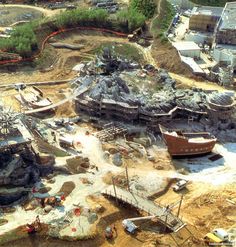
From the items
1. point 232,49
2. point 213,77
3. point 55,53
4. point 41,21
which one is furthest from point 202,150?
point 41,21

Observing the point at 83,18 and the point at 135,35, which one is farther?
the point at 83,18

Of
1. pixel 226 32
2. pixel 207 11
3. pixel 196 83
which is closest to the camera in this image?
pixel 196 83

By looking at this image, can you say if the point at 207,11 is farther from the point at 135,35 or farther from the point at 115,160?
the point at 115,160

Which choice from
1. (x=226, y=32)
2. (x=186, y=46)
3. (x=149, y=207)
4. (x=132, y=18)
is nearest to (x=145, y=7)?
(x=132, y=18)

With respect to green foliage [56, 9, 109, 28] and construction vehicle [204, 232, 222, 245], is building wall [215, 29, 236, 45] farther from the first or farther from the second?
construction vehicle [204, 232, 222, 245]

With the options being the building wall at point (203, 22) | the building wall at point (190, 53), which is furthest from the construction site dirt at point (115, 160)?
the building wall at point (203, 22)
